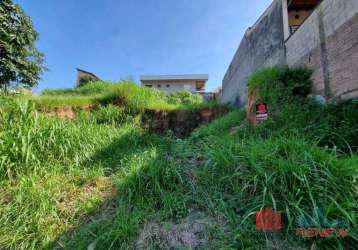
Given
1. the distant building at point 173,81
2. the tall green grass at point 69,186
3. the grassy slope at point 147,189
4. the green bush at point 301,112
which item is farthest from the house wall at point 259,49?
the distant building at point 173,81

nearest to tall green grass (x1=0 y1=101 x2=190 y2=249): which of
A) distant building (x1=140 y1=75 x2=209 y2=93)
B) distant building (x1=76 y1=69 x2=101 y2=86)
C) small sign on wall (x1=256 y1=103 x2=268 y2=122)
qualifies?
small sign on wall (x1=256 y1=103 x2=268 y2=122)

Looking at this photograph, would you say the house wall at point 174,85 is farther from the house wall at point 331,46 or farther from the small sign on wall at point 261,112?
the small sign on wall at point 261,112

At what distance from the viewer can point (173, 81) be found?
17.7 metres

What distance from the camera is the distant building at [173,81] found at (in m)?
17.5

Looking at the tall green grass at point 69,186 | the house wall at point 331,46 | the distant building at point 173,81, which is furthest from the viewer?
the distant building at point 173,81

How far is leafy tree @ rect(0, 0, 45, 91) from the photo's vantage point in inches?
179

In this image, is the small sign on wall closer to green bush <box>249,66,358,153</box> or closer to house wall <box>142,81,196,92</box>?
green bush <box>249,66,358,153</box>

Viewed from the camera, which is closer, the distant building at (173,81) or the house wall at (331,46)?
the house wall at (331,46)

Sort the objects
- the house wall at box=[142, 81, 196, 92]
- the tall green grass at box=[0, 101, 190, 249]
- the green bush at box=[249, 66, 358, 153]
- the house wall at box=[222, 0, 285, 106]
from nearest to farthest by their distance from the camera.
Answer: the tall green grass at box=[0, 101, 190, 249]
the green bush at box=[249, 66, 358, 153]
the house wall at box=[222, 0, 285, 106]
the house wall at box=[142, 81, 196, 92]

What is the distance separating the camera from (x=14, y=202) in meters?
1.96

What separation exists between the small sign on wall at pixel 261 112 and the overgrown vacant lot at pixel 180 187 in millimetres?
212

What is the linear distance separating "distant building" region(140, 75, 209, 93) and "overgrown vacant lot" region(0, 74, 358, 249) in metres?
14.8

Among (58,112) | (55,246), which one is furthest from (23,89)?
(55,246)

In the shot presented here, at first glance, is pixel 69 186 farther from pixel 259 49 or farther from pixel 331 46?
pixel 259 49
